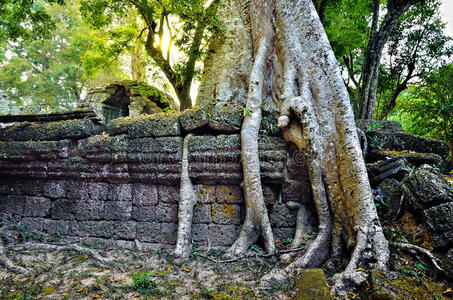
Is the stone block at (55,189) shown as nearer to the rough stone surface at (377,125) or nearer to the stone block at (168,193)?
the stone block at (168,193)

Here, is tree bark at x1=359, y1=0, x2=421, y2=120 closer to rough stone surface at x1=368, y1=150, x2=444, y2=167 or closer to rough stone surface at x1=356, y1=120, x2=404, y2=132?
rough stone surface at x1=356, y1=120, x2=404, y2=132

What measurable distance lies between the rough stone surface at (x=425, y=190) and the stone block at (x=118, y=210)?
360cm

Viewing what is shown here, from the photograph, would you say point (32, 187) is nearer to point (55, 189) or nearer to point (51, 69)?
point (55, 189)

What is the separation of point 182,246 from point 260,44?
3.36m

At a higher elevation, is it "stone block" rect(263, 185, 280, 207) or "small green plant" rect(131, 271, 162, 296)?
"stone block" rect(263, 185, 280, 207)

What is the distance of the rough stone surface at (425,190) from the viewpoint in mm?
2387

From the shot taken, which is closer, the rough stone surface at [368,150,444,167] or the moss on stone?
the rough stone surface at [368,150,444,167]

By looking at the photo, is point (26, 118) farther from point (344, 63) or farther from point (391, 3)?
point (344, 63)

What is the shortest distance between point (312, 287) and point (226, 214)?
1.61 m

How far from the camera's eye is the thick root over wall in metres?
2.51

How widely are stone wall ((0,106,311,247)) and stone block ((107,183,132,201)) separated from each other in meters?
0.01

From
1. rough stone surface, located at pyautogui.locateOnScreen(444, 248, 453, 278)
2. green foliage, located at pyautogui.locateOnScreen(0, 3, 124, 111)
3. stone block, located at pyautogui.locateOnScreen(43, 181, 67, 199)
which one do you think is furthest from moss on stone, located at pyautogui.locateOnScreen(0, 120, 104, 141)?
green foliage, located at pyautogui.locateOnScreen(0, 3, 124, 111)

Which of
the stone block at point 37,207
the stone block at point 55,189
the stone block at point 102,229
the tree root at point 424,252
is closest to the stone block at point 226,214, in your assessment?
the stone block at point 102,229

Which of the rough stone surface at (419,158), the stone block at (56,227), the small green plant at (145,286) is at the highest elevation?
the rough stone surface at (419,158)
